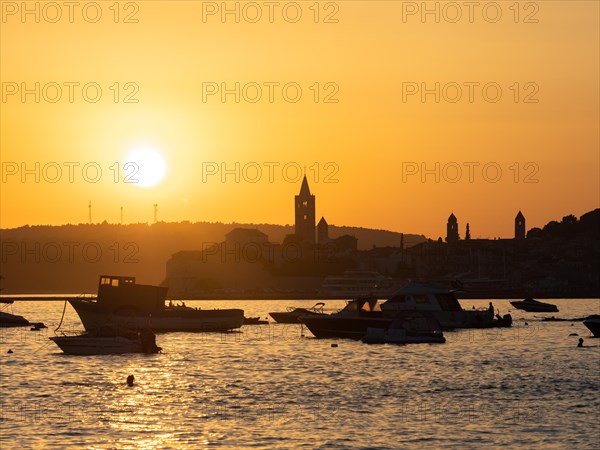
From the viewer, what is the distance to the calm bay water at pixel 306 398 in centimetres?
4278

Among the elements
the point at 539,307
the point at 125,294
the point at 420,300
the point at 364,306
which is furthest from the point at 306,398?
the point at 539,307

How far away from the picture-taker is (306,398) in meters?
55.1

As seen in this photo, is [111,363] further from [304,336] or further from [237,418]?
[304,336]

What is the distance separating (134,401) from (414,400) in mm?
12269

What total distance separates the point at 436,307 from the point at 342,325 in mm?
21383

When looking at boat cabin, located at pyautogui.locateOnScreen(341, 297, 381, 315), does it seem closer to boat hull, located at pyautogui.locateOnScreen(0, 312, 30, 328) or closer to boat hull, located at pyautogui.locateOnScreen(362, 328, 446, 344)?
boat hull, located at pyautogui.locateOnScreen(362, 328, 446, 344)

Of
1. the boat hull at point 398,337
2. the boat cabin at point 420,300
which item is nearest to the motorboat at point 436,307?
the boat cabin at point 420,300

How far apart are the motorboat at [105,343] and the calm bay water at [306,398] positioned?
2.23 feet

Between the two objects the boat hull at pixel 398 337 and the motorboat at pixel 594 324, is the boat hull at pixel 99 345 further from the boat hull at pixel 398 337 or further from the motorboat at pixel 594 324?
the motorboat at pixel 594 324

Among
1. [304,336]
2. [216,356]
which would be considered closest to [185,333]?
[304,336]

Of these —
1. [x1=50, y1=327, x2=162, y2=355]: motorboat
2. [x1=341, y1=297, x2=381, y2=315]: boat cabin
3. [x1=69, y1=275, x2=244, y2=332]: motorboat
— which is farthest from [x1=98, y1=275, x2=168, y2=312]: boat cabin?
[x1=50, y1=327, x2=162, y2=355]: motorboat

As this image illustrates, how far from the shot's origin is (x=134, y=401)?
53688 mm

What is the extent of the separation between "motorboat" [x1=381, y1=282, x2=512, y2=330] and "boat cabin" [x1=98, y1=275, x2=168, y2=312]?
65.2 ft

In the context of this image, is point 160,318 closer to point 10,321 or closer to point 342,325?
point 342,325
